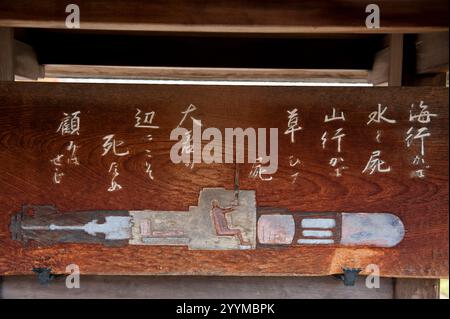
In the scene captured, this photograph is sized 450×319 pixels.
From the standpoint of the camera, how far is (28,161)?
5.23 feet

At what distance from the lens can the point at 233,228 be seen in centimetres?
162

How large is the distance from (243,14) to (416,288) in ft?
4.67

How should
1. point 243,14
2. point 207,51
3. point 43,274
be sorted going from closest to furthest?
point 243,14, point 43,274, point 207,51

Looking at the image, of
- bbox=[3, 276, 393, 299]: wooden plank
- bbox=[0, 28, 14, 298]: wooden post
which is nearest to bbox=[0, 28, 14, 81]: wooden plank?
bbox=[0, 28, 14, 298]: wooden post

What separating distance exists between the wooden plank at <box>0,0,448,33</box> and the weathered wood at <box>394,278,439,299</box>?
43.1 inches


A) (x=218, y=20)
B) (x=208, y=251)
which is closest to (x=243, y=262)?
(x=208, y=251)

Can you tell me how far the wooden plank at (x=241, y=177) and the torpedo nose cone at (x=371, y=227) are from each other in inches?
0.7

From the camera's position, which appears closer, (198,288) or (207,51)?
(198,288)

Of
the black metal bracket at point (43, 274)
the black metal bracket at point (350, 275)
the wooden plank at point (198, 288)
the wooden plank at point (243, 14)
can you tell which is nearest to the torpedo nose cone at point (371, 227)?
the black metal bracket at point (350, 275)

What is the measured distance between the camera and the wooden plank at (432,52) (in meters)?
1.57

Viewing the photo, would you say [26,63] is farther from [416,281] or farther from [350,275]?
[416,281]

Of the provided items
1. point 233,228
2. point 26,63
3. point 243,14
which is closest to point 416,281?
point 233,228

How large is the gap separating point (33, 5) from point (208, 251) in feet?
3.84

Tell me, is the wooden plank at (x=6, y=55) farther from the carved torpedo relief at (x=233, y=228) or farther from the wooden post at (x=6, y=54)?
the carved torpedo relief at (x=233, y=228)
